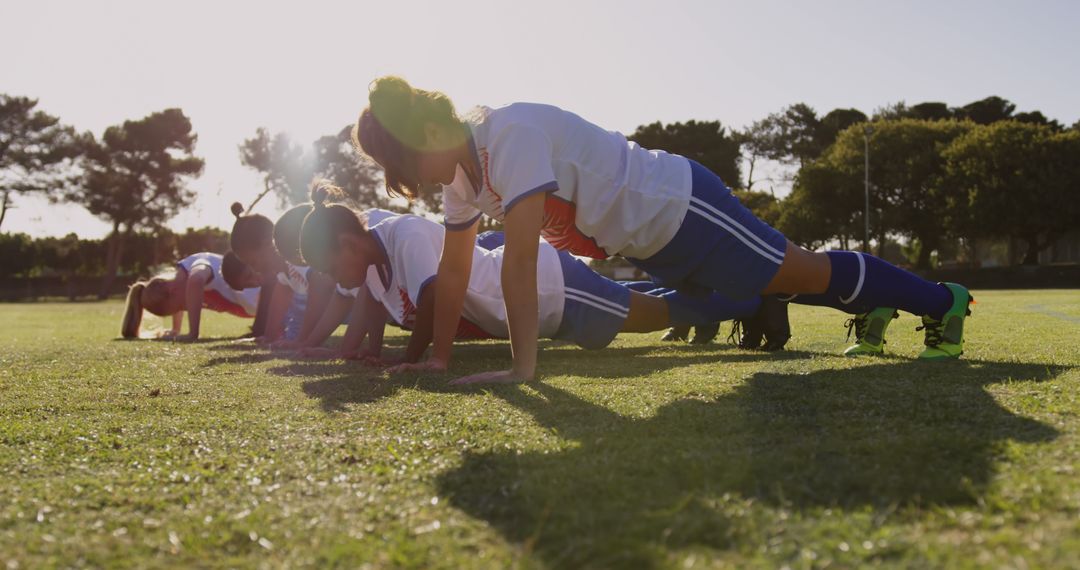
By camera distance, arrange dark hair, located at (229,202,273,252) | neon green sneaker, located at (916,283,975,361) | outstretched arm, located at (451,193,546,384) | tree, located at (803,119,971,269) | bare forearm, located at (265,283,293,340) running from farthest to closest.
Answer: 1. tree, located at (803,119,971,269)
2. bare forearm, located at (265,283,293,340)
3. dark hair, located at (229,202,273,252)
4. neon green sneaker, located at (916,283,975,361)
5. outstretched arm, located at (451,193,546,384)

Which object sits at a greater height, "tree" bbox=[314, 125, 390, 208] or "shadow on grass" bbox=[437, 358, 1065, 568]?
"tree" bbox=[314, 125, 390, 208]

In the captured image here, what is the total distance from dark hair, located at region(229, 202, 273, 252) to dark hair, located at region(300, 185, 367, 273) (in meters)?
2.22

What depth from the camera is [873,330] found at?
12.6 ft

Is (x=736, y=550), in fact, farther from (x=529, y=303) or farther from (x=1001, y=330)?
(x=1001, y=330)

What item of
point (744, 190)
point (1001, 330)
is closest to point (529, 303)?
point (1001, 330)

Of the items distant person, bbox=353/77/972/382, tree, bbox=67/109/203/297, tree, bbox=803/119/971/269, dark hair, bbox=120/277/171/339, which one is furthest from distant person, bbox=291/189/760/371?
tree, bbox=67/109/203/297

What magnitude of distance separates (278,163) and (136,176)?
27.7 feet

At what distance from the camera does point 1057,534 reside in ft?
3.59

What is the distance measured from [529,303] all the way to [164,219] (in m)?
51.1

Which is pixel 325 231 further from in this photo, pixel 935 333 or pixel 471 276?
pixel 935 333

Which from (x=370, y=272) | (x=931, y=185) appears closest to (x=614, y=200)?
(x=370, y=272)

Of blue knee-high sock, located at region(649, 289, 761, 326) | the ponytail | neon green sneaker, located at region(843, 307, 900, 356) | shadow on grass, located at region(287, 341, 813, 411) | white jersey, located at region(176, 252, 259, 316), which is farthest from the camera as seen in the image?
white jersey, located at region(176, 252, 259, 316)

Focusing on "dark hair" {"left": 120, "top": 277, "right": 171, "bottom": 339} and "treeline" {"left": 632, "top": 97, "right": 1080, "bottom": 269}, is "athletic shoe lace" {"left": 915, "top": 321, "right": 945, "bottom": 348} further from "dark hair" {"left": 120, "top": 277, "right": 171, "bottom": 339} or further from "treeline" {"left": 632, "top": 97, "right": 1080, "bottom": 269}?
"treeline" {"left": 632, "top": 97, "right": 1080, "bottom": 269}

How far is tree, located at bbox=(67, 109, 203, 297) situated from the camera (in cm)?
4638
